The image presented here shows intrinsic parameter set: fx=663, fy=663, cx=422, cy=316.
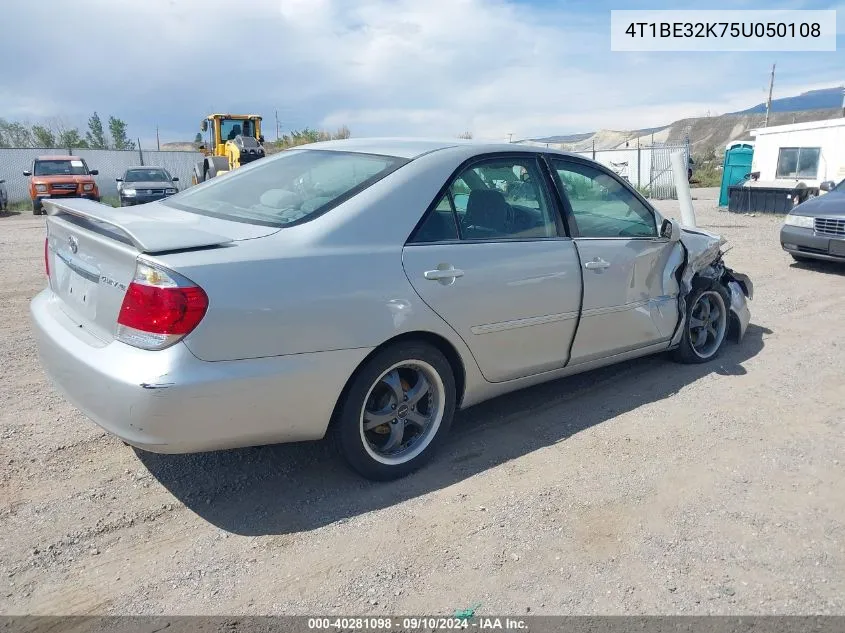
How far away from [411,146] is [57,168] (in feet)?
71.8

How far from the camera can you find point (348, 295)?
291cm

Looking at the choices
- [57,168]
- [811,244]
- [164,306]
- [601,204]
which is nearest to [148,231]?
[164,306]

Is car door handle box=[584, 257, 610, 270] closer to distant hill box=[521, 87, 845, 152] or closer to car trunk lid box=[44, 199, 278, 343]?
car trunk lid box=[44, 199, 278, 343]

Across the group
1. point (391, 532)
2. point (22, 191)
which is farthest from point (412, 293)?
point (22, 191)

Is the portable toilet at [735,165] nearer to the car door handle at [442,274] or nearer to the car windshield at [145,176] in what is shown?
the car windshield at [145,176]

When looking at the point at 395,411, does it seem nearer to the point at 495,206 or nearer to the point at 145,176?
the point at 495,206

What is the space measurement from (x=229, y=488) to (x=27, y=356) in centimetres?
275

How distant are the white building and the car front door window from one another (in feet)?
50.0

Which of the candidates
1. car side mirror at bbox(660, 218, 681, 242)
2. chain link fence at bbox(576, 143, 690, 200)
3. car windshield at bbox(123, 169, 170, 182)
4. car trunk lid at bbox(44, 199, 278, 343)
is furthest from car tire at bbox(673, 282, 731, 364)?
car windshield at bbox(123, 169, 170, 182)

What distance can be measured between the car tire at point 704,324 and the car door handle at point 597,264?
122 centimetres

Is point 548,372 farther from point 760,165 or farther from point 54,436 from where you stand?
point 760,165

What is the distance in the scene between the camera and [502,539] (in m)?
2.87

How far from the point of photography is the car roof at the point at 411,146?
3590 millimetres

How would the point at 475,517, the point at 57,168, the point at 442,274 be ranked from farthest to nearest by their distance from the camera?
the point at 57,168
the point at 442,274
the point at 475,517
